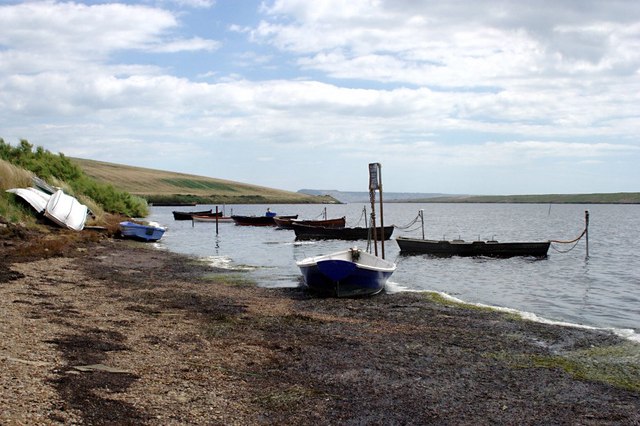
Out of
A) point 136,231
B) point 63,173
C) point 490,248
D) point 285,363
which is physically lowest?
point 490,248

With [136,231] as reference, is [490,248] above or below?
below

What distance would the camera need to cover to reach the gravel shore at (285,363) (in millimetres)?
7656

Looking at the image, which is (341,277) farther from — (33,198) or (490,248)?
(33,198)

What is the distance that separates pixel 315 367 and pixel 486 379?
2756mm

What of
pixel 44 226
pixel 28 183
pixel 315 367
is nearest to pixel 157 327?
pixel 315 367

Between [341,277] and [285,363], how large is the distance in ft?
29.8

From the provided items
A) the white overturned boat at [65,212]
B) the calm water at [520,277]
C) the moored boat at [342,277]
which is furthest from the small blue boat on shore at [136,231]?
the moored boat at [342,277]

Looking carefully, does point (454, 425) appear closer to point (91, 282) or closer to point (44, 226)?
point (91, 282)

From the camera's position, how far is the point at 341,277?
1933cm

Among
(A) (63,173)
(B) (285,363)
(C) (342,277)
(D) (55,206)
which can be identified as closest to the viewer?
(B) (285,363)

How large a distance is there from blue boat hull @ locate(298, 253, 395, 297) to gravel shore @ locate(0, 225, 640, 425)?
75.2 inches

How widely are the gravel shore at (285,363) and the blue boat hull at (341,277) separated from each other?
6.26 ft

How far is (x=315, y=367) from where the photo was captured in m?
10.2

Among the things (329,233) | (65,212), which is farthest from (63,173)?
(329,233)
